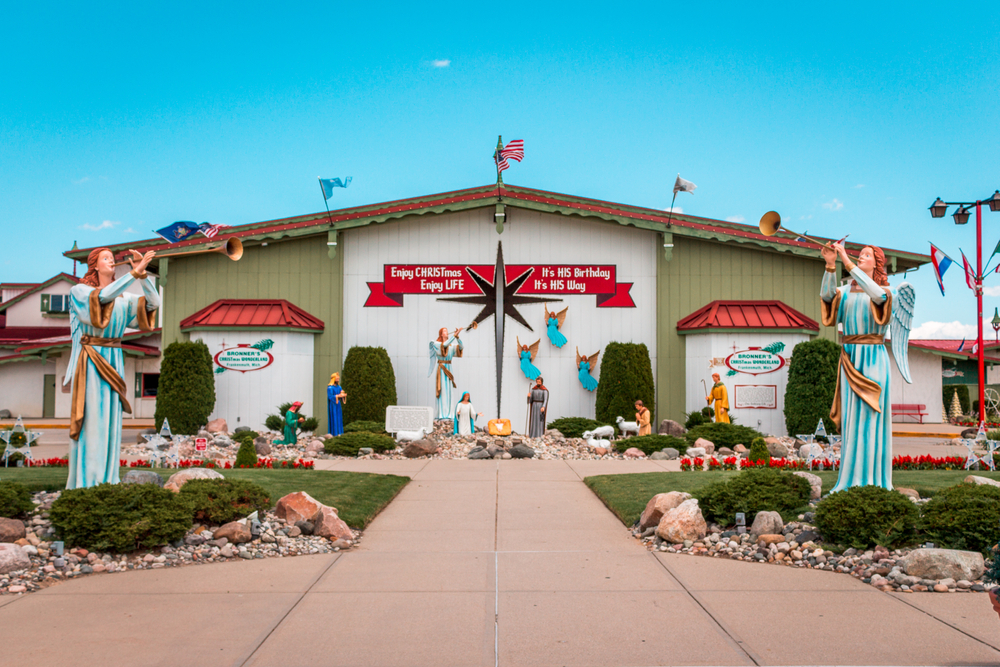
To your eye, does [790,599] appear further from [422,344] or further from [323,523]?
[422,344]

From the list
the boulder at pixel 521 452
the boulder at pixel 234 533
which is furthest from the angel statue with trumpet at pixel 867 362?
the boulder at pixel 521 452

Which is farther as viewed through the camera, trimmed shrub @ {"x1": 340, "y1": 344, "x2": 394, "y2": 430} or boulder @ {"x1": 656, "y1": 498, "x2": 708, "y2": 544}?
trimmed shrub @ {"x1": 340, "y1": 344, "x2": 394, "y2": 430}

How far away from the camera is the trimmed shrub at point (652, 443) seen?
17.2m

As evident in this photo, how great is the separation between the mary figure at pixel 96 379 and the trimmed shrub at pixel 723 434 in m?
12.3

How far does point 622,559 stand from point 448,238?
15402mm

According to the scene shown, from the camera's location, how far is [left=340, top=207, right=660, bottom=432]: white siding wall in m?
21.8

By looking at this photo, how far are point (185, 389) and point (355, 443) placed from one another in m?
5.21

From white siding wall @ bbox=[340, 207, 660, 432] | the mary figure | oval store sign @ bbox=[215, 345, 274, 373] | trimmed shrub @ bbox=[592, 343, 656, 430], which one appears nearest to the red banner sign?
white siding wall @ bbox=[340, 207, 660, 432]

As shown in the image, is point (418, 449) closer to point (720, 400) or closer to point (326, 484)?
point (326, 484)

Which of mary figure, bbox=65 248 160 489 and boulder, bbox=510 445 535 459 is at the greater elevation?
mary figure, bbox=65 248 160 489

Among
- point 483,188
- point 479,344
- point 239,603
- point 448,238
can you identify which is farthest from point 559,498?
point 483,188

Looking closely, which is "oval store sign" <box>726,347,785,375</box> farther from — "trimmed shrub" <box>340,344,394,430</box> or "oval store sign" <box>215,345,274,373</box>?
"oval store sign" <box>215,345,274,373</box>

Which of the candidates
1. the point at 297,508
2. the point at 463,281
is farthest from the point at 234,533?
the point at 463,281

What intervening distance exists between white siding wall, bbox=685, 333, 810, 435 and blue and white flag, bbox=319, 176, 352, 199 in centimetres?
1027
